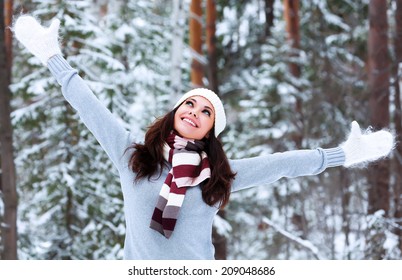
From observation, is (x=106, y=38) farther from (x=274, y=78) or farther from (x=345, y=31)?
(x=345, y=31)

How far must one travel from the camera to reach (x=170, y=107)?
8.57 metres

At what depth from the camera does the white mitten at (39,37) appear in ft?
9.61

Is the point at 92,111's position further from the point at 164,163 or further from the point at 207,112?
the point at 207,112

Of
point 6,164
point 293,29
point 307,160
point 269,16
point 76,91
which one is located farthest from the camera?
point 269,16

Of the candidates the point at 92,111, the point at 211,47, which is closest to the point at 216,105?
the point at 92,111

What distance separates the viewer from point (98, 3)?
12.1m

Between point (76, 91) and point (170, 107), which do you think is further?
Result: point (170, 107)

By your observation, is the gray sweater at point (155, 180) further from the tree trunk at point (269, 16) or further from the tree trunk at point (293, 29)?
the tree trunk at point (269, 16)

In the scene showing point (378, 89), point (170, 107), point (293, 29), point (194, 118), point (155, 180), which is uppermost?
point (293, 29)

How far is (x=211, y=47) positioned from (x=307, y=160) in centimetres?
960

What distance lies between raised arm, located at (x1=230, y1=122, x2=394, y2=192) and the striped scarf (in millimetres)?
220

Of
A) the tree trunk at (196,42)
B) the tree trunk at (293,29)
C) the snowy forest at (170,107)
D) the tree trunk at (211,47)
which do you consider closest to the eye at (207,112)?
the snowy forest at (170,107)

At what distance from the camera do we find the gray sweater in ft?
8.98
